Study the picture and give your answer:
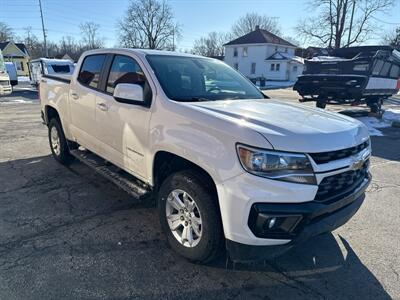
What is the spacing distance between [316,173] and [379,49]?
37.2 ft

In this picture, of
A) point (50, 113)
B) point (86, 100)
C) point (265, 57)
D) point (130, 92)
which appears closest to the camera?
point (130, 92)

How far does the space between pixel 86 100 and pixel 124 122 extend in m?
1.16

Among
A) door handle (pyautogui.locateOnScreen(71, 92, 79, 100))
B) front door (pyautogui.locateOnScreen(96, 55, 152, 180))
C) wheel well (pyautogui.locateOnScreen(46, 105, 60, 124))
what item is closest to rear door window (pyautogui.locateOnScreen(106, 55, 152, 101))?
front door (pyautogui.locateOnScreen(96, 55, 152, 180))

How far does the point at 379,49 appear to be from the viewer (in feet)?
37.7

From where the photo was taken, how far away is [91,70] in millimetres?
4504

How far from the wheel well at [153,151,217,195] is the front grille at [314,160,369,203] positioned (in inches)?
34.4

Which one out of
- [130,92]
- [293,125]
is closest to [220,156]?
[293,125]

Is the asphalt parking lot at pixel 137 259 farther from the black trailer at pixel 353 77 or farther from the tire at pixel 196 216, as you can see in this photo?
the black trailer at pixel 353 77

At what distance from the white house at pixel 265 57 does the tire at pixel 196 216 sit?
46.0 metres

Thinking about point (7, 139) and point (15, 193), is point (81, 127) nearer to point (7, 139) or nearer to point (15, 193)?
point (15, 193)

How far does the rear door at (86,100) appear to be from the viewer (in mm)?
4246

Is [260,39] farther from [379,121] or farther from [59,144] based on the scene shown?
[59,144]

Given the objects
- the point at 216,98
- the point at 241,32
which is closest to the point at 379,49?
the point at 216,98

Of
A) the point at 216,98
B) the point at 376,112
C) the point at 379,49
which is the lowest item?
the point at 376,112
